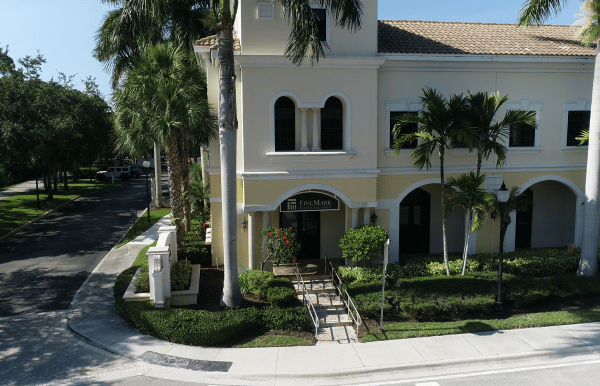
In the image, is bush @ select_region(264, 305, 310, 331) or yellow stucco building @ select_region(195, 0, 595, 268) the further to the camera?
yellow stucco building @ select_region(195, 0, 595, 268)

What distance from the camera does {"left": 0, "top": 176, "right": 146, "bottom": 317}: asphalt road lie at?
15.2 metres

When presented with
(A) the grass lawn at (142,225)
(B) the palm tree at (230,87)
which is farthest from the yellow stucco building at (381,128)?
(A) the grass lawn at (142,225)

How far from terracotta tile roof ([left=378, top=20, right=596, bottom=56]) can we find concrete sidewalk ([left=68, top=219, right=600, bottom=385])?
399 inches

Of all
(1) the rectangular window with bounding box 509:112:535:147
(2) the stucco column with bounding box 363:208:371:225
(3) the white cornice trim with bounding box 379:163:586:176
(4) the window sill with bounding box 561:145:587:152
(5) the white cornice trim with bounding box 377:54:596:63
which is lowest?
(2) the stucco column with bounding box 363:208:371:225

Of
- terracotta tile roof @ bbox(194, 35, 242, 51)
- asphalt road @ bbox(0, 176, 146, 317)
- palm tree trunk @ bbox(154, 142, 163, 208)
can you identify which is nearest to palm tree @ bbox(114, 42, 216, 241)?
terracotta tile roof @ bbox(194, 35, 242, 51)

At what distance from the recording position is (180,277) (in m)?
14.8

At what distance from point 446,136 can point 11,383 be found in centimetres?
1371

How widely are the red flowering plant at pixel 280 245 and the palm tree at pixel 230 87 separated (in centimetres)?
214

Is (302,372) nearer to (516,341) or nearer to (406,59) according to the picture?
(516,341)

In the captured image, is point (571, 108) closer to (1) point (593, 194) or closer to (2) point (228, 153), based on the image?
(1) point (593, 194)

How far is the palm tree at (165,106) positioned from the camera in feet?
52.5

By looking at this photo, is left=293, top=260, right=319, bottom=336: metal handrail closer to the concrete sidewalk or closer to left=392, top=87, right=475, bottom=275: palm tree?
the concrete sidewalk

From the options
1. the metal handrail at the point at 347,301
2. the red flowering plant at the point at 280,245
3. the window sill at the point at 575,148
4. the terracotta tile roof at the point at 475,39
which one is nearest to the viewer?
the metal handrail at the point at 347,301

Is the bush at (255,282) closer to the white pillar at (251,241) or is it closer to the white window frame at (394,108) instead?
the white pillar at (251,241)
